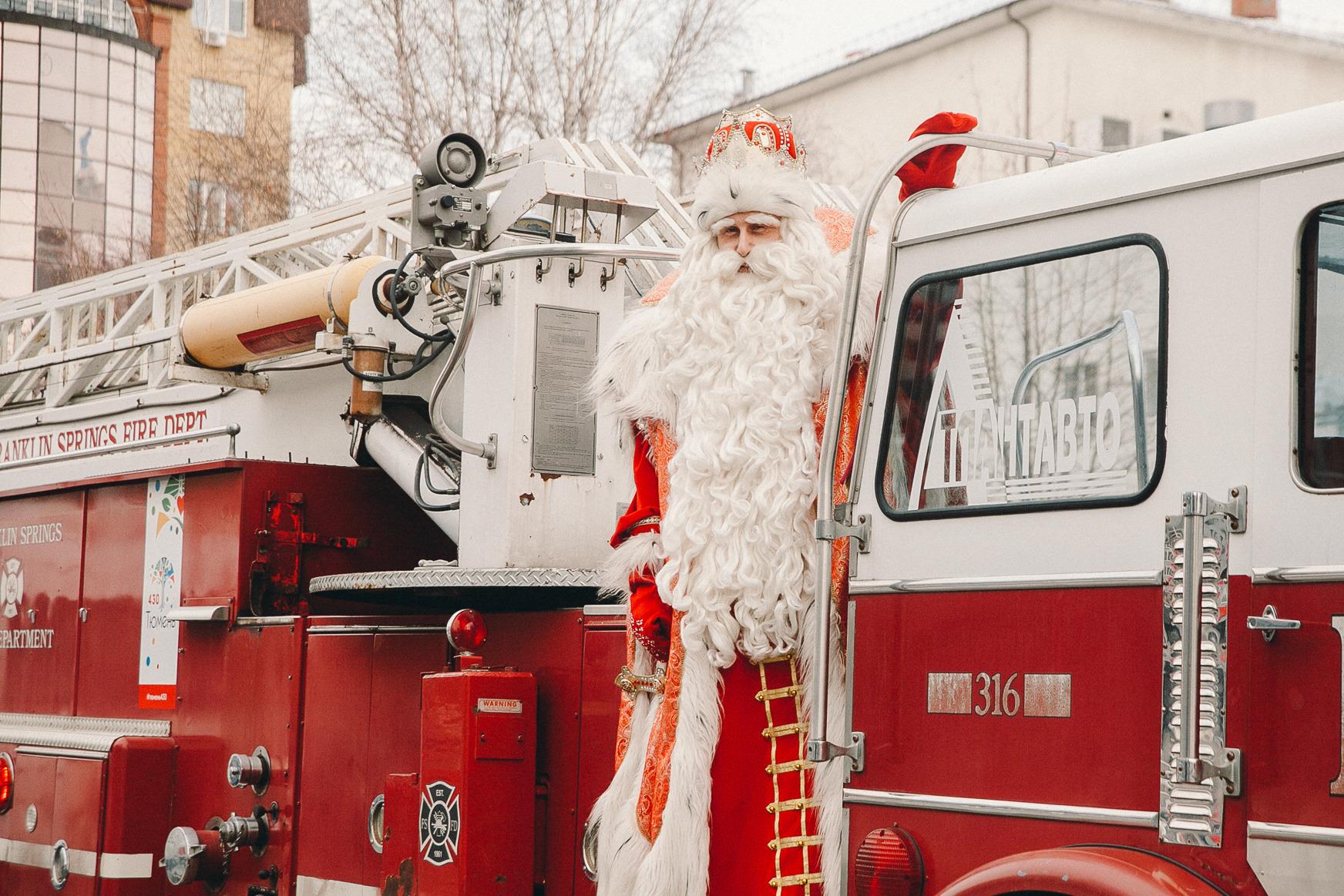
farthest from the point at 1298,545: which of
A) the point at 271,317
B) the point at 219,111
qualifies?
the point at 219,111

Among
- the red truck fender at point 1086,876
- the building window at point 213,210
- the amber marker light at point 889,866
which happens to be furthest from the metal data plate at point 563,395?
the building window at point 213,210

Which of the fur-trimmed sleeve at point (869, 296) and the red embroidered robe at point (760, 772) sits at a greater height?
the fur-trimmed sleeve at point (869, 296)

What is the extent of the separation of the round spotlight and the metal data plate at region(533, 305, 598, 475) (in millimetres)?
565

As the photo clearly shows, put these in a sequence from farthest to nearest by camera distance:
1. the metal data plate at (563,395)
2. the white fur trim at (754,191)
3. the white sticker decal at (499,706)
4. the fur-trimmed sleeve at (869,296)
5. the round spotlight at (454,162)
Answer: the round spotlight at (454,162), the metal data plate at (563,395), the white sticker decal at (499,706), the white fur trim at (754,191), the fur-trimmed sleeve at (869,296)

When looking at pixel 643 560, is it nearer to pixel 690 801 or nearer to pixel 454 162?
pixel 690 801

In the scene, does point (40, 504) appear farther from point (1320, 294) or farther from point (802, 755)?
point (1320, 294)

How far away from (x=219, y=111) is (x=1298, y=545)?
873 inches

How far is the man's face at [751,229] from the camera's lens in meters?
3.74

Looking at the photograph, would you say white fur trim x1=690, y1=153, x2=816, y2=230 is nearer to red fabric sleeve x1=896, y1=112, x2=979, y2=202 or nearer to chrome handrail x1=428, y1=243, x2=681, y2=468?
red fabric sleeve x1=896, y1=112, x2=979, y2=202

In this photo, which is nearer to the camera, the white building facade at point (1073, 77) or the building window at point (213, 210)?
the building window at point (213, 210)

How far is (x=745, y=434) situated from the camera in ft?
11.7

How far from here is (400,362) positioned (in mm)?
5711

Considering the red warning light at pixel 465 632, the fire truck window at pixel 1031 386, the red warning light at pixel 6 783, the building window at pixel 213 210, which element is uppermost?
the building window at pixel 213 210

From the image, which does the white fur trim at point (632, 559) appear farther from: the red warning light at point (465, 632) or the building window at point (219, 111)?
the building window at point (219, 111)
